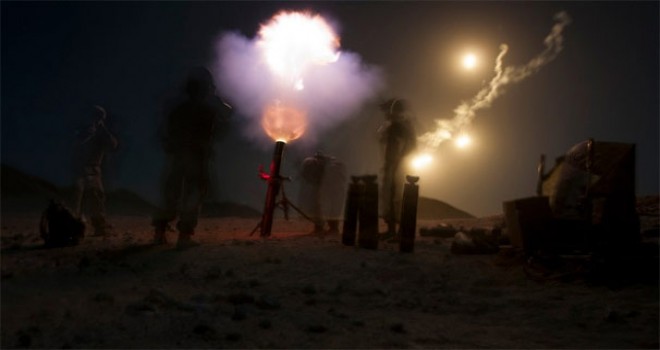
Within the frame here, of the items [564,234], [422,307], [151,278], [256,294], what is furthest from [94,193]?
[564,234]

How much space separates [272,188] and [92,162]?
500cm

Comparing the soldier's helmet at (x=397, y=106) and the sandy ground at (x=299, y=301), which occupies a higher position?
the soldier's helmet at (x=397, y=106)

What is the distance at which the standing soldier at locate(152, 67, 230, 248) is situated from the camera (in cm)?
1055

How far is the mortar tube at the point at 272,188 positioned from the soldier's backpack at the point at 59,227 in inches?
Result: 162

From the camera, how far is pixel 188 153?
1066cm

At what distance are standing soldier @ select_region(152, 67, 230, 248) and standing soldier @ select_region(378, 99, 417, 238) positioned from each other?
468 centimetres

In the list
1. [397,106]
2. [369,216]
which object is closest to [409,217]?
[369,216]

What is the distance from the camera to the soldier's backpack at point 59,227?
9.86 meters

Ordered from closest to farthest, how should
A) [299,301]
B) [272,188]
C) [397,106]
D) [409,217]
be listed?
1. [299,301]
2. [409,217]
3. [272,188]
4. [397,106]

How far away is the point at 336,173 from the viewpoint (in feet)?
57.3

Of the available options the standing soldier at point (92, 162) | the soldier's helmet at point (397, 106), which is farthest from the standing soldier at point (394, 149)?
the standing soldier at point (92, 162)

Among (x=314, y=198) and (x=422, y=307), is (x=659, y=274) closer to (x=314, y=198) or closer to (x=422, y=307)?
(x=422, y=307)

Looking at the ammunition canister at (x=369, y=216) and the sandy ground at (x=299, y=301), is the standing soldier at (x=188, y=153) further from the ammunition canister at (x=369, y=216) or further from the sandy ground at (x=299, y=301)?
the ammunition canister at (x=369, y=216)

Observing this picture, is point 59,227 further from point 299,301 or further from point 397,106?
point 397,106
